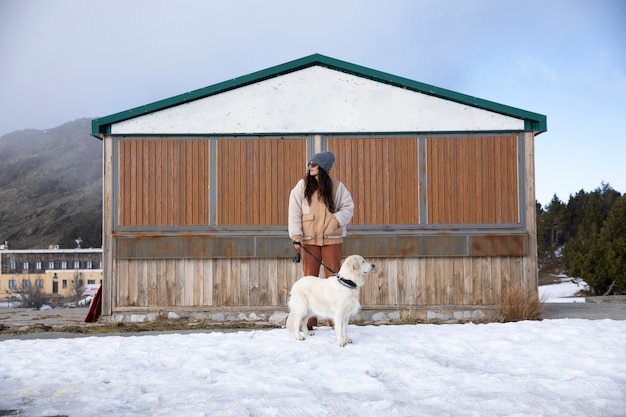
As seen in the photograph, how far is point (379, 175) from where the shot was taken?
9.88 m

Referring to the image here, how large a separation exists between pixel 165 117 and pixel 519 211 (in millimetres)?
5446

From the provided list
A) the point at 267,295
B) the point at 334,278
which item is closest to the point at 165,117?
the point at 267,295

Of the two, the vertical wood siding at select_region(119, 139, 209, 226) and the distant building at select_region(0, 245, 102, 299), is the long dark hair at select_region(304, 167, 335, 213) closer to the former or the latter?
the vertical wood siding at select_region(119, 139, 209, 226)

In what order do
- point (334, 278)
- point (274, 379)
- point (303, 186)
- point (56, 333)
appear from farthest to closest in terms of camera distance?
point (56, 333) → point (303, 186) → point (334, 278) → point (274, 379)

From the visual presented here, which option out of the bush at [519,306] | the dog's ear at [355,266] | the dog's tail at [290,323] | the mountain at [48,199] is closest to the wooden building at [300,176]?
the bush at [519,306]

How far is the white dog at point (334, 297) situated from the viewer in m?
6.12

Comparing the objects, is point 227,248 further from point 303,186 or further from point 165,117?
point 303,186

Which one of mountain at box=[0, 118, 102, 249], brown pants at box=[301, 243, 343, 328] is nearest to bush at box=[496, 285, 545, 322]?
brown pants at box=[301, 243, 343, 328]

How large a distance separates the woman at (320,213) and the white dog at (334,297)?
0.52 m

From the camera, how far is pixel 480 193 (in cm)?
987

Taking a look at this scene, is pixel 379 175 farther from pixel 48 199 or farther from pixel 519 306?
pixel 48 199

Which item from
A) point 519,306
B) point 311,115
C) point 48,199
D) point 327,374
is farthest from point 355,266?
point 48,199

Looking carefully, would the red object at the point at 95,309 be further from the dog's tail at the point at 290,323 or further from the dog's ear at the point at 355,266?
the dog's ear at the point at 355,266

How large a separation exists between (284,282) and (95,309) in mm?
2885
